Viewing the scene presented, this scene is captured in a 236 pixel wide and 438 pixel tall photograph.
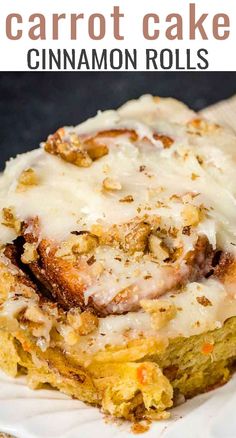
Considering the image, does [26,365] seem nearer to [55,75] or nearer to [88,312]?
[88,312]

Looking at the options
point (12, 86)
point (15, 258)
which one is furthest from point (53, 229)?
point (12, 86)

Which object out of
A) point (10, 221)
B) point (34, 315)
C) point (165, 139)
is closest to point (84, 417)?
point (34, 315)

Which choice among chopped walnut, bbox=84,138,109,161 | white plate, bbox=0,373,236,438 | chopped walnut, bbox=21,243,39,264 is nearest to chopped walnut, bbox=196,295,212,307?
white plate, bbox=0,373,236,438

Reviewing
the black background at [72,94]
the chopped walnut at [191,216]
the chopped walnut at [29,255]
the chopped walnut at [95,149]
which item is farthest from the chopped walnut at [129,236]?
the black background at [72,94]

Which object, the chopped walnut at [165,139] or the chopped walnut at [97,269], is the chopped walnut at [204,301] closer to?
the chopped walnut at [97,269]

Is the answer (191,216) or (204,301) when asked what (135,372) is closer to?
(204,301)

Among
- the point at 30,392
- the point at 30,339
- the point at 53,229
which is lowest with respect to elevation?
the point at 30,392

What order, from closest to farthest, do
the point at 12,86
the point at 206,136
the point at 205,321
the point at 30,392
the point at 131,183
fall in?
the point at 205,321
the point at 30,392
the point at 131,183
the point at 206,136
the point at 12,86

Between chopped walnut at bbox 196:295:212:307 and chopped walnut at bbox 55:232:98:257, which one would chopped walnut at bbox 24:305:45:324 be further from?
chopped walnut at bbox 196:295:212:307
